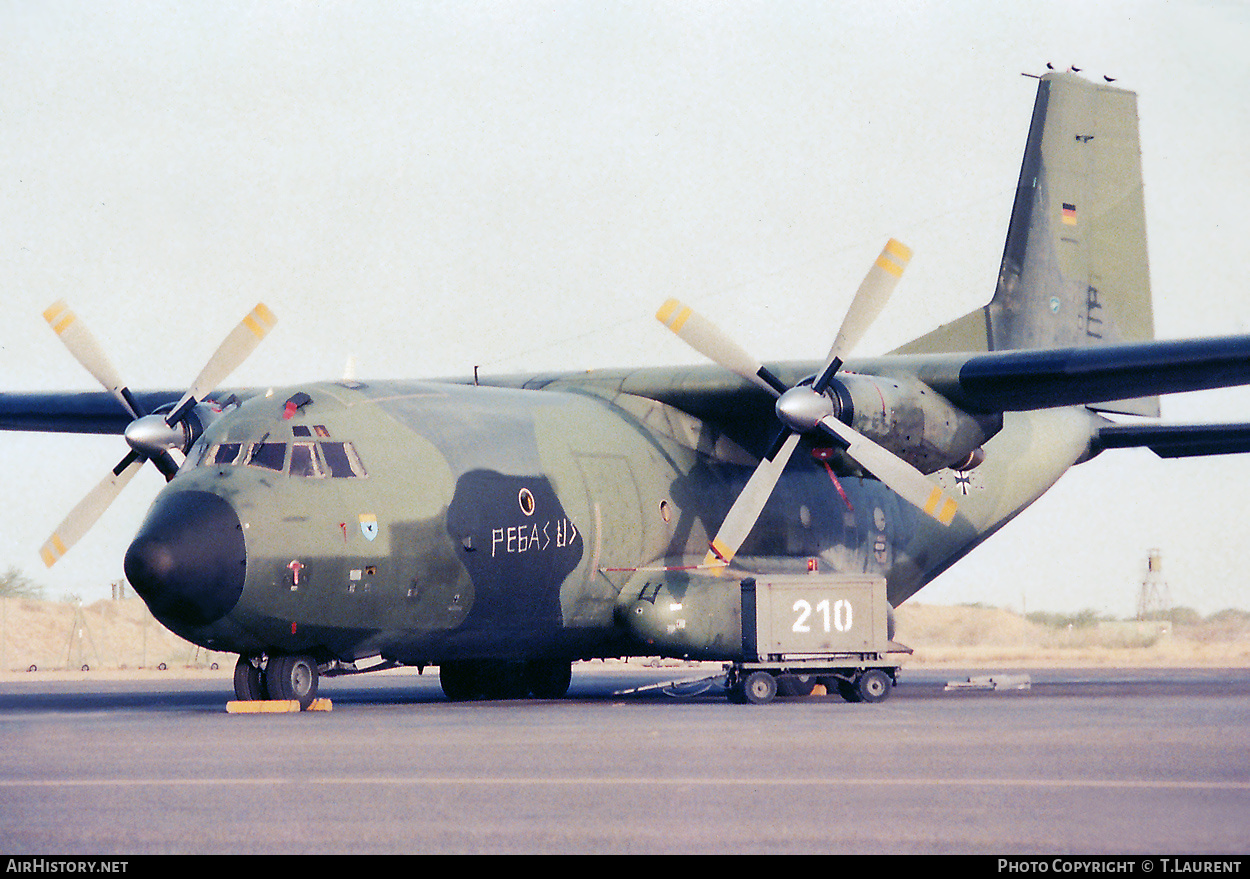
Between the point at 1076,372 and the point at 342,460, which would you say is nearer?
the point at 342,460

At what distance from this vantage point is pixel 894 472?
23.4m

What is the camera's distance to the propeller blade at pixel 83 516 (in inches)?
936

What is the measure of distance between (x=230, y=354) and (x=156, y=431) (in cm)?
146

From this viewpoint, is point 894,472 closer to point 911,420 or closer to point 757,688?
point 911,420

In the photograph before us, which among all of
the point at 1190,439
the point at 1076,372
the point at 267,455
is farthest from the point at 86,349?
the point at 1190,439

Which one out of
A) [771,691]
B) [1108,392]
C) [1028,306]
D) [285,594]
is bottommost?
[771,691]

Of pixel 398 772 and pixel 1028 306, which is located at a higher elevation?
pixel 1028 306

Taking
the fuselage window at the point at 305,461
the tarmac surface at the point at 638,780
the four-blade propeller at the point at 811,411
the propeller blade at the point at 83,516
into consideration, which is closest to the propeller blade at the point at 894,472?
the four-blade propeller at the point at 811,411

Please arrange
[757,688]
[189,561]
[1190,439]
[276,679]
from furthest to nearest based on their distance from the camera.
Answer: [1190,439], [757,688], [276,679], [189,561]

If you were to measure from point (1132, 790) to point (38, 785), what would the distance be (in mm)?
7120

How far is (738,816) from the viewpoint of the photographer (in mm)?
9562

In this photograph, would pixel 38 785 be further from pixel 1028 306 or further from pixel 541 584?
pixel 1028 306

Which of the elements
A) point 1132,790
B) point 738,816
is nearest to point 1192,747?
point 1132,790

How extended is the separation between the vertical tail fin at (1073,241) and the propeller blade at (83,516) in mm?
14460
